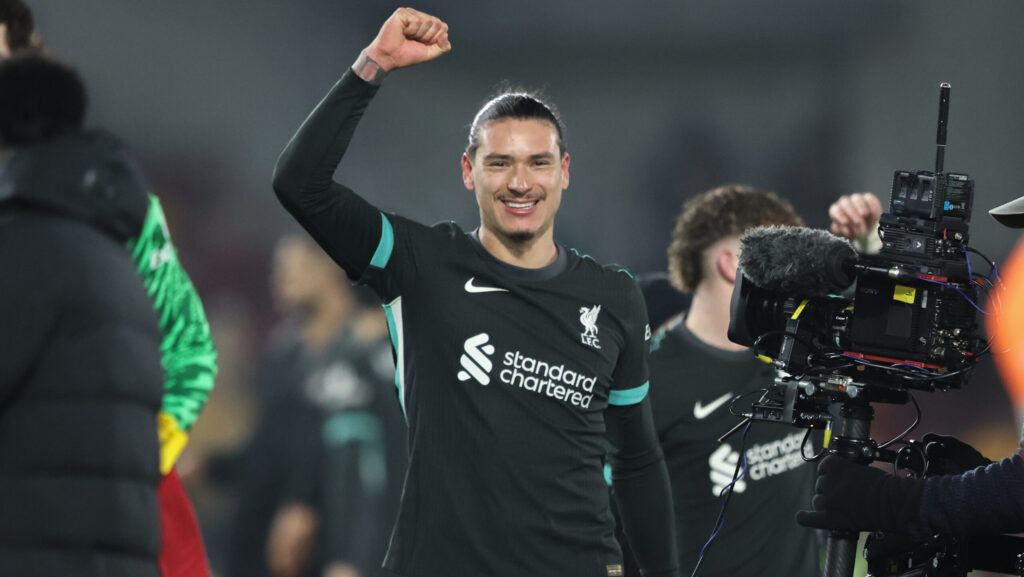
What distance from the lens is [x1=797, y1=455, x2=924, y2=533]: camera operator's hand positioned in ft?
7.98

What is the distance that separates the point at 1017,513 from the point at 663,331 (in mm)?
1378

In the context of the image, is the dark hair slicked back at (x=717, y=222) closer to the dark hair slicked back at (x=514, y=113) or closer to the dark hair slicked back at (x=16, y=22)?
the dark hair slicked back at (x=514, y=113)

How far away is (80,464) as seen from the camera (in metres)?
1.80

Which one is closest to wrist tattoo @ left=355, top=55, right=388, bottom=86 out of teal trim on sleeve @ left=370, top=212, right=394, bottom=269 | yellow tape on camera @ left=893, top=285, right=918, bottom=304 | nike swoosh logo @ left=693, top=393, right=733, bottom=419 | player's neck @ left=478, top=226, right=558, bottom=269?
teal trim on sleeve @ left=370, top=212, right=394, bottom=269

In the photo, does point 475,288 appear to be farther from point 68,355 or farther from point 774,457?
point 774,457

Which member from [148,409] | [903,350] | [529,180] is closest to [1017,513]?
[903,350]

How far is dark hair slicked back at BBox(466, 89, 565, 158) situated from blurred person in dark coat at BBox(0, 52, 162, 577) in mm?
1003

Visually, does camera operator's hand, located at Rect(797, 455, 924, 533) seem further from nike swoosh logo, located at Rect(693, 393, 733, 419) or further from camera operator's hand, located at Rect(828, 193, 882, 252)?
camera operator's hand, located at Rect(828, 193, 882, 252)

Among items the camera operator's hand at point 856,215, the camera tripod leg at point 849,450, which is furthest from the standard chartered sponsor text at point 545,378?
the camera operator's hand at point 856,215

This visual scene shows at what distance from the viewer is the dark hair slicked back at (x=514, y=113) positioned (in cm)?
273

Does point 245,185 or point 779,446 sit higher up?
point 245,185

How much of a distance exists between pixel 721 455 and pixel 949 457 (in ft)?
2.45

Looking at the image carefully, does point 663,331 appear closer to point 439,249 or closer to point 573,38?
point 439,249

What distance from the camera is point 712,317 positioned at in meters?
3.52
